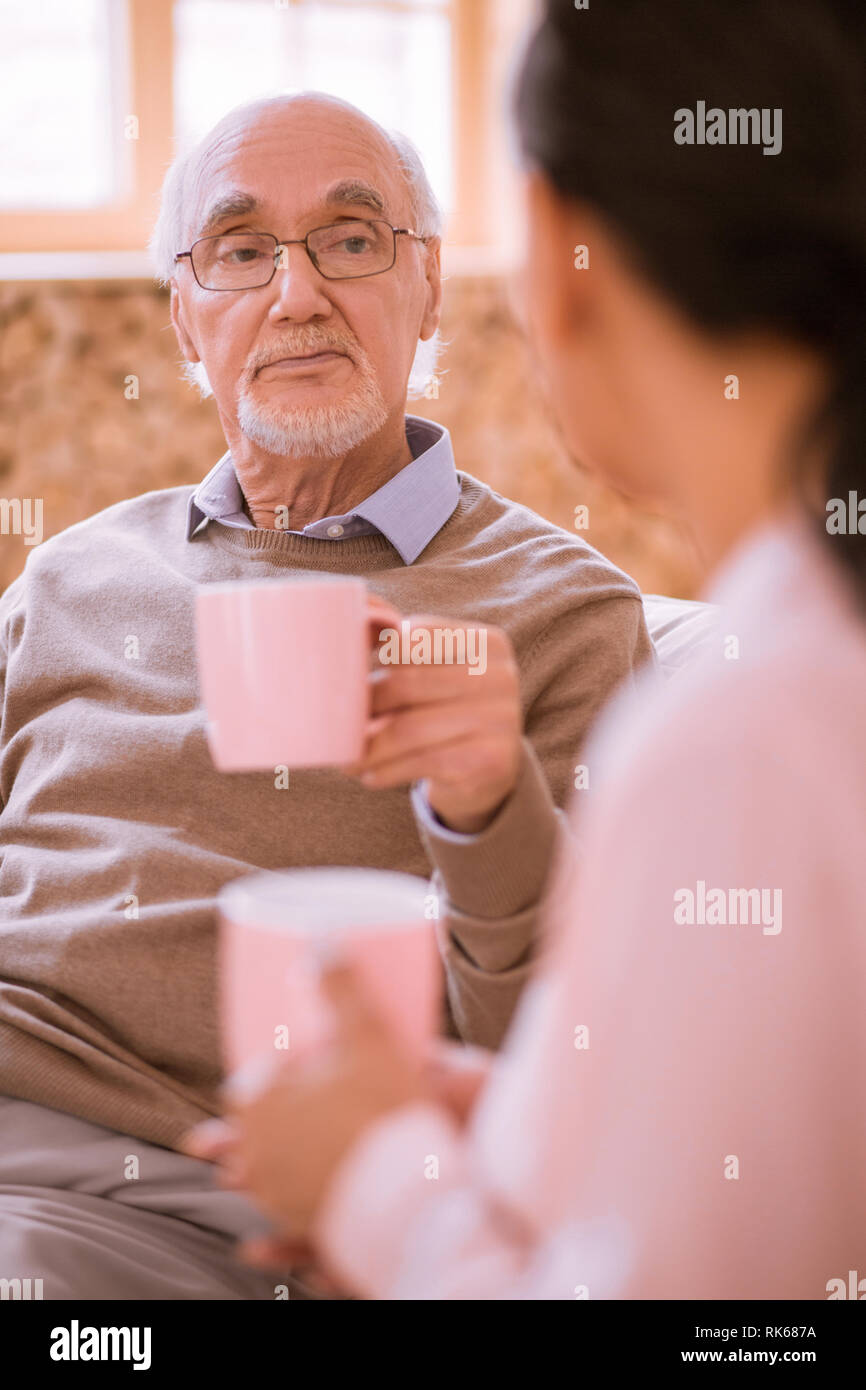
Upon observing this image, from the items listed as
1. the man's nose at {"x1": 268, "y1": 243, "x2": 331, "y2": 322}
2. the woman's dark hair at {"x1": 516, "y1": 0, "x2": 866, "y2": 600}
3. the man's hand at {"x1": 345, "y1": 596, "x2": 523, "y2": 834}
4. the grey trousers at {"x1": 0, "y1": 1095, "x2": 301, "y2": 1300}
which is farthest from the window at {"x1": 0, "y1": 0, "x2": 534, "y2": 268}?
the woman's dark hair at {"x1": 516, "y1": 0, "x2": 866, "y2": 600}

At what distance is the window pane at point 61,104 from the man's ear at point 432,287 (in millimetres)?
2067

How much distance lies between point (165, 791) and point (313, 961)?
747 millimetres

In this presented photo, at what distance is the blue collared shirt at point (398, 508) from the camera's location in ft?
4.50

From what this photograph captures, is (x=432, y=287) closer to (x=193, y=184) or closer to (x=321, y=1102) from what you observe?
(x=193, y=184)

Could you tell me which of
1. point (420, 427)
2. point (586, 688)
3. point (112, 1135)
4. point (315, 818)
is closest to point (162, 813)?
point (315, 818)

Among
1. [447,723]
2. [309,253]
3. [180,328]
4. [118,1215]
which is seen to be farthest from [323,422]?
[118,1215]

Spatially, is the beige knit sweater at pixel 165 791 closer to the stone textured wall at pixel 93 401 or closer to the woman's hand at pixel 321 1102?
the woman's hand at pixel 321 1102

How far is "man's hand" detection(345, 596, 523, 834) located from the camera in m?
0.85

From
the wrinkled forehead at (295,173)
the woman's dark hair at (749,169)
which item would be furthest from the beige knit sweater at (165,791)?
the woman's dark hair at (749,169)

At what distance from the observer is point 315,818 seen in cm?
123

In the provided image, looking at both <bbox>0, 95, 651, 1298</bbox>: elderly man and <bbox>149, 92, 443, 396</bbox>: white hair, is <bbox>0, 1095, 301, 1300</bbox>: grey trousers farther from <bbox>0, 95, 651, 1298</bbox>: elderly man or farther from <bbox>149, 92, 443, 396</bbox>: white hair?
<bbox>149, 92, 443, 396</bbox>: white hair

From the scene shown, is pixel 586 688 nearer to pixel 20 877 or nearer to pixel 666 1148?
pixel 20 877

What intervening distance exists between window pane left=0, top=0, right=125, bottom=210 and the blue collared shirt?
2.20 metres
